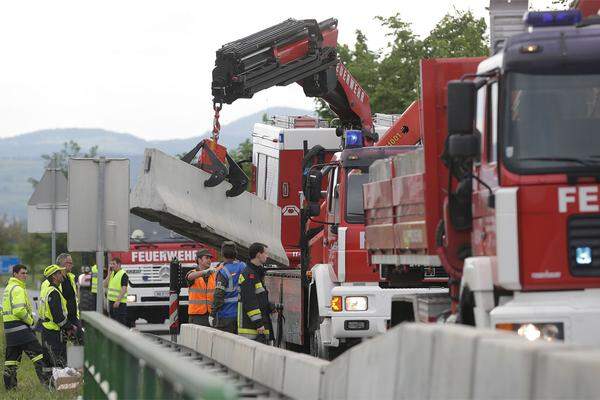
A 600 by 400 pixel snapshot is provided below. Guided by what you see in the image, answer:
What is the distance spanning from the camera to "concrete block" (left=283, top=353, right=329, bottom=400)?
1069 cm

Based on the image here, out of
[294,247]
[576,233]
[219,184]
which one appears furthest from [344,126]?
[576,233]

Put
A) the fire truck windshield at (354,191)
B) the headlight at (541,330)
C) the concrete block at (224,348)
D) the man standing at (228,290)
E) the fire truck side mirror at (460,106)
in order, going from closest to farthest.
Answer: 1. the headlight at (541,330)
2. the fire truck side mirror at (460,106)
3. the concrete block at (224,348)
4. the fire truck windshield at (354,191)
5. the man standing at (228,290)

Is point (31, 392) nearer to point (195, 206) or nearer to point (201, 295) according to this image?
point (195, 206)

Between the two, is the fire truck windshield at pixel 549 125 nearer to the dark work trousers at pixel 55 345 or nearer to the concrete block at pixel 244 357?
the concrete block at pixel 244 357

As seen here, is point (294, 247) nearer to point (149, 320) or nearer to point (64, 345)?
point (64, 345)

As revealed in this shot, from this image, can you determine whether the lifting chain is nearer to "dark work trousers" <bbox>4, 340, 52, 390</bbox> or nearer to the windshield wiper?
"dark work trousers" <bbox>4, 340, 52, 390</bbox>

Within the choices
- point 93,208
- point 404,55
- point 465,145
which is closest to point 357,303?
point 93,208

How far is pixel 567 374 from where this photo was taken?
5.36 meters

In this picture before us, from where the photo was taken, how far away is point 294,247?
24547 millimetres

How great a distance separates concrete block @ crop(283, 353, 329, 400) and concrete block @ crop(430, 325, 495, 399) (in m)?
3.50

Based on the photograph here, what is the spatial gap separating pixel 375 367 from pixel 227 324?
1008 cm

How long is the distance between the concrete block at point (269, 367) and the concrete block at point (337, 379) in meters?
1.72

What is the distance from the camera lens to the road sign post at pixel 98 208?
52.6ft

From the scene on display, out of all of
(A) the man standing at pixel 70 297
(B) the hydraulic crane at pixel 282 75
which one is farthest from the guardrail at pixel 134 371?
(B) the hydraulic crane at pixel 282 75
